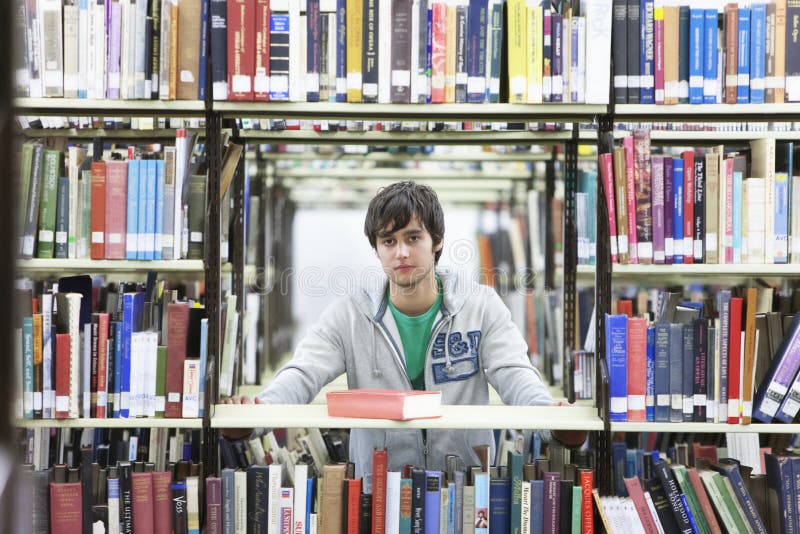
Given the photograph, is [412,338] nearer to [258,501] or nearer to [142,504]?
[258,501]

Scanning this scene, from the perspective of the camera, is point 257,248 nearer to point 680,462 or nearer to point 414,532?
point 414,532

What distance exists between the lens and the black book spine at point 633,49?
210cm

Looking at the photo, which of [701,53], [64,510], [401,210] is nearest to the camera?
[64,510]

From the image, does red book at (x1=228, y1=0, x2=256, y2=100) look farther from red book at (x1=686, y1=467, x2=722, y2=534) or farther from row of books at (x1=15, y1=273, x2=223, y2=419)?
red book at (x1=686, y1=467, x2=722, y2=534)

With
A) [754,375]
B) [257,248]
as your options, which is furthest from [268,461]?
[754,375]

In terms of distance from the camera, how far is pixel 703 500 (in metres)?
2.10

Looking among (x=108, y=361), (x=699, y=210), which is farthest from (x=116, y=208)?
(x=699, y=210)

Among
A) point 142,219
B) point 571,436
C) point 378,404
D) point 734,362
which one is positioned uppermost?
point 142,219

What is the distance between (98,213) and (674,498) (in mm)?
1685

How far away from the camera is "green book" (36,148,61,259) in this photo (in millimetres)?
2105

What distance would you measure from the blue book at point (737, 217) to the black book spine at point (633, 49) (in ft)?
1.10

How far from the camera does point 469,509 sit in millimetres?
2057

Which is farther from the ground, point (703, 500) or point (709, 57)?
point (709, 57)

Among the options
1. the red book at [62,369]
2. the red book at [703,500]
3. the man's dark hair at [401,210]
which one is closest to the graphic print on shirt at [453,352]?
the man's dark hair at [401,210]
